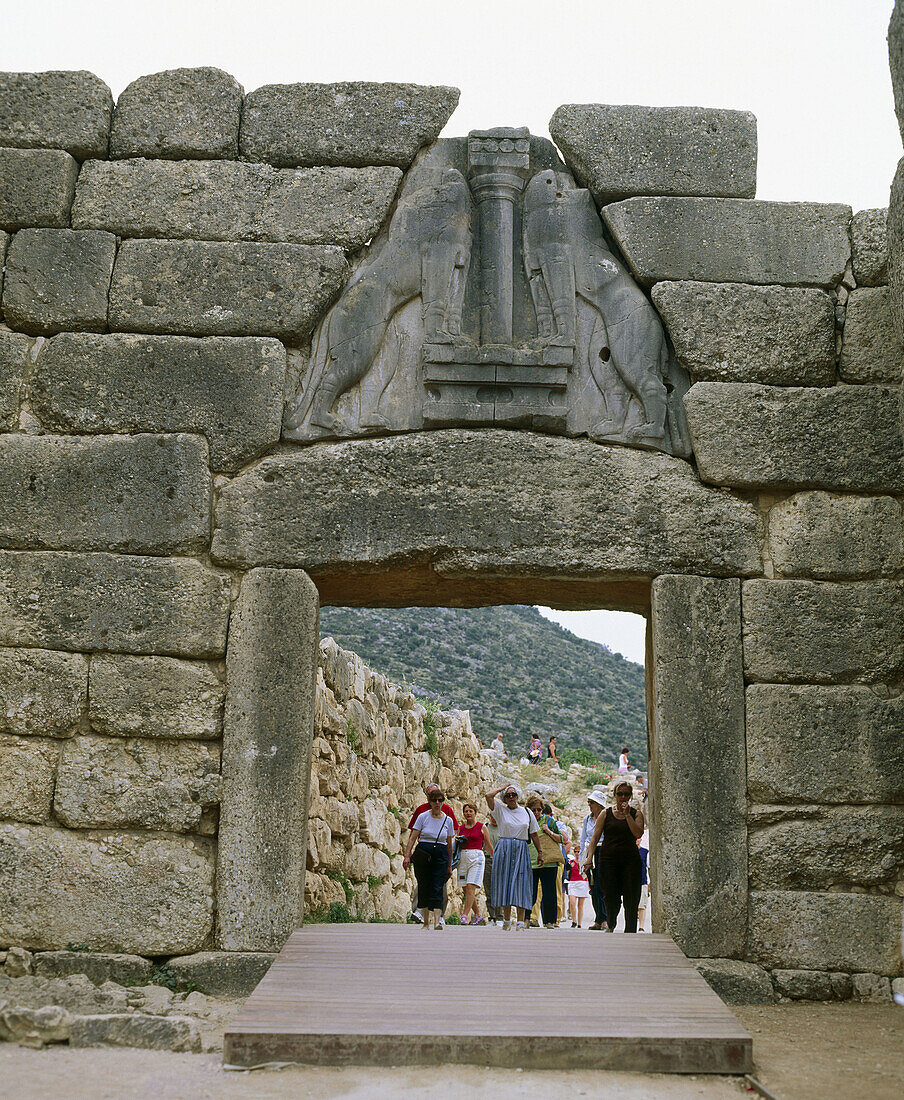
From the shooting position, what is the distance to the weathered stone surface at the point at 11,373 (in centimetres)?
477

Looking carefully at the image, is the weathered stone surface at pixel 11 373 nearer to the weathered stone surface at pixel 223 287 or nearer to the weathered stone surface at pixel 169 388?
the weathered stone surface at pixel 169 388

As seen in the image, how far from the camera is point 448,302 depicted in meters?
4.95

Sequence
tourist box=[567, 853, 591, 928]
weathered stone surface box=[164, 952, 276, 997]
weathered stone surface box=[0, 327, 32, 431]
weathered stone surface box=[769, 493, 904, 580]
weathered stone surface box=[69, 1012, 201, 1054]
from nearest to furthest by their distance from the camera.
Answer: weathered stone surface box=[69, 1012, 201, 1054] → weathered stone surface box=[164, 952, 276, 997] → weathered stone surface box=[769, 493, 904, 580] → weathered stone surface box=[0, 327, 32, 431] → tourist box=[567, 853, 591, 928]

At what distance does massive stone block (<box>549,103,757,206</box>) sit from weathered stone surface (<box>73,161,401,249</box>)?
872 mm

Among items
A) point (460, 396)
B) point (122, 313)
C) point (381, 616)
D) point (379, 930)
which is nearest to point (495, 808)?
point (379, 930)

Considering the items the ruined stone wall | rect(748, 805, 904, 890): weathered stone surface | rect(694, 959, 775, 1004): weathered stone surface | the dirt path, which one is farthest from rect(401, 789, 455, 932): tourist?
the dirt path


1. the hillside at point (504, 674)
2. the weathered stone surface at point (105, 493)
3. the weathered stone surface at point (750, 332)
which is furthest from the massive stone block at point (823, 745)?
the hillside at point (504, 674)

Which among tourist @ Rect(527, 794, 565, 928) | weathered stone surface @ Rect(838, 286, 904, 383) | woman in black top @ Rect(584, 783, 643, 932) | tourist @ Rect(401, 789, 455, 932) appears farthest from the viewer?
tourist @ Rect(527, 794, 565, 928)

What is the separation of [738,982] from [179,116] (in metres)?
4.46

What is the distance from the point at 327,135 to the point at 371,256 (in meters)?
0.59

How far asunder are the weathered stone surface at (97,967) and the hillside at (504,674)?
1573 centimetres

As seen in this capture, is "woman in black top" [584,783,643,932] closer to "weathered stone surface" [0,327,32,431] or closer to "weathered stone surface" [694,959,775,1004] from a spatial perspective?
"weathered stone surface" [694,959,775,1004]

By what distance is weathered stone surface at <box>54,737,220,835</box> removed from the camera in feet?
14.4

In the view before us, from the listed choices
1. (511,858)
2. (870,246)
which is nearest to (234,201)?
(870,246)
